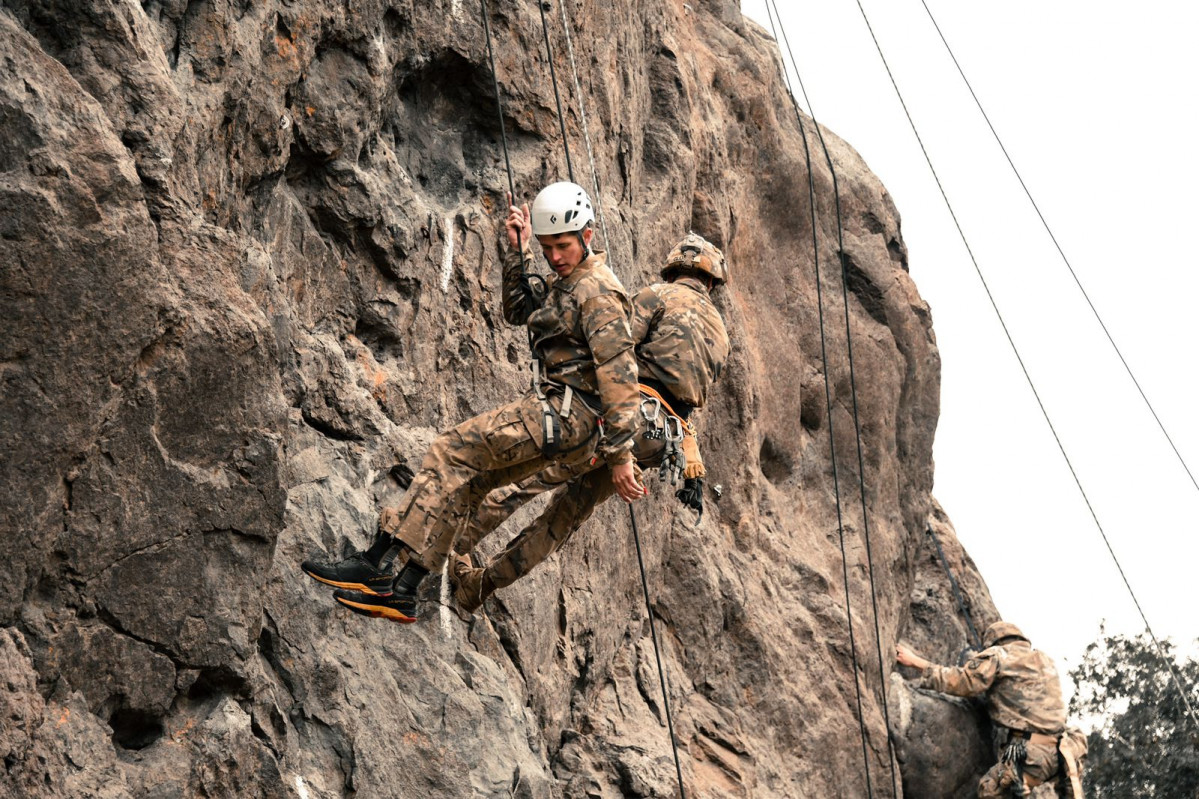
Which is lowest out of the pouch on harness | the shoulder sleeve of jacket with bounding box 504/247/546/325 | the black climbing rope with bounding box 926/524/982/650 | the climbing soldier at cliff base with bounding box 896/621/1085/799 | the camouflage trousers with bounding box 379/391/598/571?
the camouflage trousers with bounding box 379/391/598/571

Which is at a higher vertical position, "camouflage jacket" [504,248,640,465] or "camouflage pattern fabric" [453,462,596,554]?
"camouflage jacket" [504,248,640,465]

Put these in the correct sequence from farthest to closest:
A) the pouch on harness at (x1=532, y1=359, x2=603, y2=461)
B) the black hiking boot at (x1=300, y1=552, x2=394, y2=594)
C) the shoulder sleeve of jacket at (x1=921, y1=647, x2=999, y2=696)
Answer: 1. the shoulder sleeve of jacket at (x1=921, y1=647, x2=999, y2=696)
2. the pouch on harness at (x1=532, y1=359, x2=603, y2=461)
3. the black hiking boot at (x1=300, y1=552, x2=394, y2=594)

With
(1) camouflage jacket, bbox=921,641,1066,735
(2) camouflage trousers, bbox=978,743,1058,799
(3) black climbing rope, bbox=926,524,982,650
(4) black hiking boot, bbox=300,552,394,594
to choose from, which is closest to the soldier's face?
(4) black hiking boot, bbox=300,552,394,594

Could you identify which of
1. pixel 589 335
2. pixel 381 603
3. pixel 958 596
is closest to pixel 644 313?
pixel 589 335

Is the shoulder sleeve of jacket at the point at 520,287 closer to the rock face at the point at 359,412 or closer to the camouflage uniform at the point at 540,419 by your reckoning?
the camouflage uniform at the point at 540,419

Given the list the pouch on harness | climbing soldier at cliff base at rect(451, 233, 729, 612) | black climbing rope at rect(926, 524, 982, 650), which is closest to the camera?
the pouch on harness

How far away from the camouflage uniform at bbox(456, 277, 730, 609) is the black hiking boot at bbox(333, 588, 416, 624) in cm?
86

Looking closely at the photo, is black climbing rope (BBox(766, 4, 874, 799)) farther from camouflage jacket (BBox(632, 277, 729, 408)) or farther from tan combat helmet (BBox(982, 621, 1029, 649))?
camouflage jacket (BBox(632, 277, 729, 408))

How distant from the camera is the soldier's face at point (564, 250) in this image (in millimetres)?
7129

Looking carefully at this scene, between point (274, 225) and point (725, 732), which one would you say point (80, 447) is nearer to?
point (274, 225)

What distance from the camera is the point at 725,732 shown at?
11758 mm

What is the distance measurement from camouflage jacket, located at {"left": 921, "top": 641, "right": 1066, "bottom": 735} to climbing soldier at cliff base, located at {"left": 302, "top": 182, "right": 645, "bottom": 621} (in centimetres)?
879

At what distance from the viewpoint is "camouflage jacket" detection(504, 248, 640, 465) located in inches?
271

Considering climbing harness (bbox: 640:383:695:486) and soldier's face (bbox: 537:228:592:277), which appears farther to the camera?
climbing harness (bbox: 640:383:695:486)
